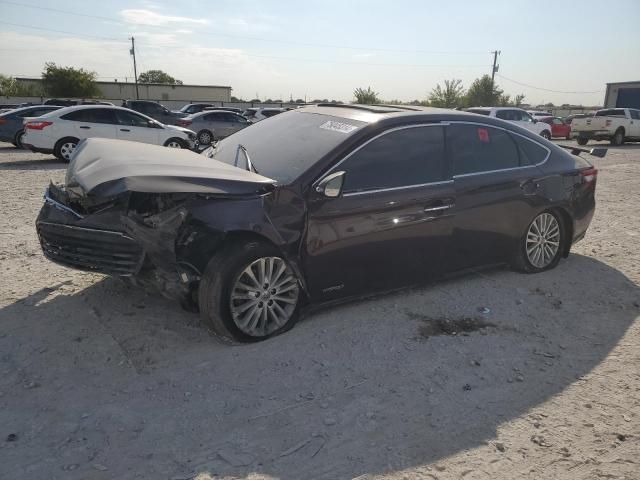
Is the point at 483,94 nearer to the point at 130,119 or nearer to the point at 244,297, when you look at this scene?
the point at 130,119

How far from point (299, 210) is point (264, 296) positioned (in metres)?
0.66

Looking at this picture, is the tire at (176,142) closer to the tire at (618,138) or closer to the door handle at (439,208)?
the door handle at (439,208)

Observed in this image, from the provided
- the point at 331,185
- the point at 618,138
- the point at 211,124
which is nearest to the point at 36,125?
the point at 211,124

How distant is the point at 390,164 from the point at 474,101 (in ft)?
209

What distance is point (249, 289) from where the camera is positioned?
3.52m

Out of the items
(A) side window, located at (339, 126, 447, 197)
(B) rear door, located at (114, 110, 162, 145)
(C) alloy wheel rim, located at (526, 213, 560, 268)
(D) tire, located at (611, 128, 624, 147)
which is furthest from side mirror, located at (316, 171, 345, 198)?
(D) tire, located at (611, 128, 624, 147)

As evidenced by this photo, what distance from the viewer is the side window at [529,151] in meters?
4.96

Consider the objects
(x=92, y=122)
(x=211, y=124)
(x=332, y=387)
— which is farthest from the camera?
(x=211, y=124)

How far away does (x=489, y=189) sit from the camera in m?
4.57

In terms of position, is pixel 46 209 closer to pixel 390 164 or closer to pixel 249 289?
pixel 249 289

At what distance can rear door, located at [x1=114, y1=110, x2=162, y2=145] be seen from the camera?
13.8m

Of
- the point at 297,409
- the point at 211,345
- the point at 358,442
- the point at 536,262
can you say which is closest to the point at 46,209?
the point at 211,345

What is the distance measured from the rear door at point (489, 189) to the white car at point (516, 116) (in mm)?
13138

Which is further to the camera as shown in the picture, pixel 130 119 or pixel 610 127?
pixel 610 127
